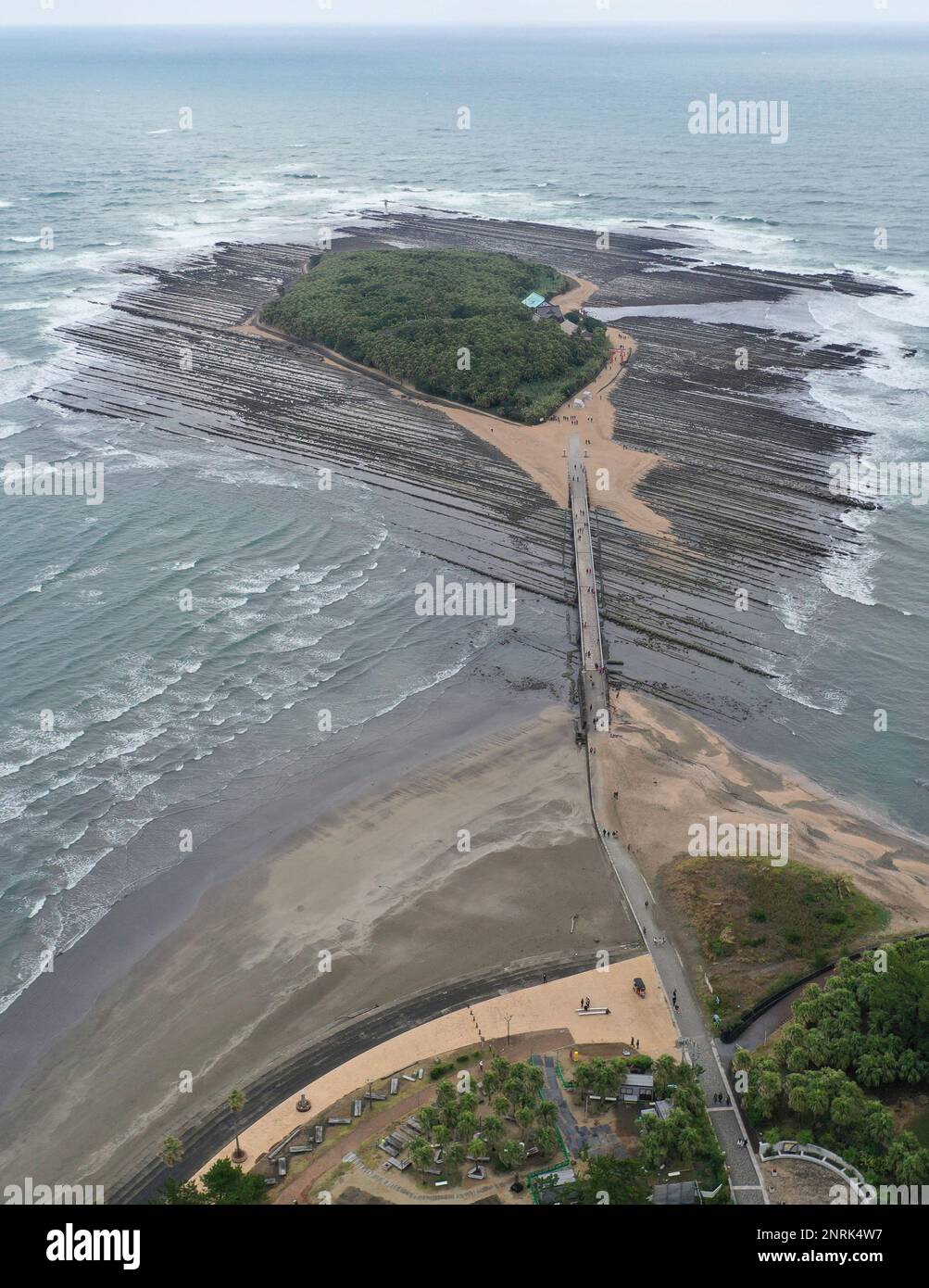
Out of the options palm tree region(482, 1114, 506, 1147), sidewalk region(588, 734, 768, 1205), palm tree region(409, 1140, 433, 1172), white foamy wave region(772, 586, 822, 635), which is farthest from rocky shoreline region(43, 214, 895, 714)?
palm tree region(409, 1140, 433, 1172)

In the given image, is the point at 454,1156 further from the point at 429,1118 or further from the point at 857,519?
the point at 857,519

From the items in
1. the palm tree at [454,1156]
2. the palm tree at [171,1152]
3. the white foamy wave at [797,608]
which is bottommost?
the palm tree at [171,1152]

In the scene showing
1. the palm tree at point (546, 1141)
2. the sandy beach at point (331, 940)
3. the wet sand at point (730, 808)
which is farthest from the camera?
the wet sand at point (730, 808)

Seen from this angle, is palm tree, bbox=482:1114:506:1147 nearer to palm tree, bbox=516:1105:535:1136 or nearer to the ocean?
palm tree, bbox=516:1105:535:1136

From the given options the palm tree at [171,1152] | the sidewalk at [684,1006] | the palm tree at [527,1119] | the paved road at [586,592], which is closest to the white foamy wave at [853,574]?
the paved road at [586,592]

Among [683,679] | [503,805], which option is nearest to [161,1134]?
[503,805]

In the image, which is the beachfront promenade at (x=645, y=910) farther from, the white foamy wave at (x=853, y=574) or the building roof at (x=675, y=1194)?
the white foamy wave at (x=853, y=574)

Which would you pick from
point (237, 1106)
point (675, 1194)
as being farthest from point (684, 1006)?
point (237, 1106)
